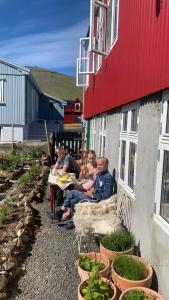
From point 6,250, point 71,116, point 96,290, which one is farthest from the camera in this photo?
point 71,116

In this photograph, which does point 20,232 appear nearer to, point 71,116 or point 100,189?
point 100,189

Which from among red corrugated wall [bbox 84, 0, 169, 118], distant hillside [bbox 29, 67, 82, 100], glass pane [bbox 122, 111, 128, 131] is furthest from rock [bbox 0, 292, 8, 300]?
distant hillside [bbox 29, 67, 82, 100]

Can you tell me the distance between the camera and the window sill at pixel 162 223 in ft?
11.8

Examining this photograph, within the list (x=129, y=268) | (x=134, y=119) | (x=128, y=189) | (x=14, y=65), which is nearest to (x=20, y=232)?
(x=128, y=189)

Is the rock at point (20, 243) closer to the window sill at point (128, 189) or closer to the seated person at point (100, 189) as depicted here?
the seated person at point (100, 189)

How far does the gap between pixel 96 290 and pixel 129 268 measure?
610 mm

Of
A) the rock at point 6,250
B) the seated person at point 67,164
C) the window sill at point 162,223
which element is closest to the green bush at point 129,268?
the window sill at point 162,223

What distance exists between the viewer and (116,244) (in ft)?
15.6

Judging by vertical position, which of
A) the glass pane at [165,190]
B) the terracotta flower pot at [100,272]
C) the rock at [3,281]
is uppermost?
the glass pane at [165,190]

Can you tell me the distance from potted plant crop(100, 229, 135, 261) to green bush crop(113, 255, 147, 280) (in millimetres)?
281

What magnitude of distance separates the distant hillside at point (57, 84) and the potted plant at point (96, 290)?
11267cm

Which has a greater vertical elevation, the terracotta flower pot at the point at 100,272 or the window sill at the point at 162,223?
the window sill at the point at 162,223

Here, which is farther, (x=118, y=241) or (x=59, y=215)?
(x=59, y=215)

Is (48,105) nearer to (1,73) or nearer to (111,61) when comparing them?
(1,73)
